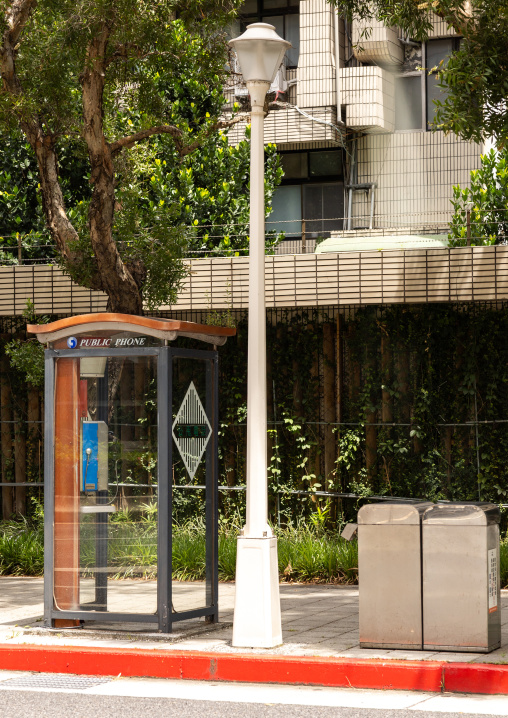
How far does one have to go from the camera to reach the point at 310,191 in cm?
1998

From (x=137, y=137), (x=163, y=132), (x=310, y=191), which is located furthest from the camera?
(x=310, y=191)

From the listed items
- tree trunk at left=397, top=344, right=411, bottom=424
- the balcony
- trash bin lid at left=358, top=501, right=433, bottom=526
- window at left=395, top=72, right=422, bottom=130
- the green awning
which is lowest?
trash bin lid at left=358, top=501, right=433, bottom=526

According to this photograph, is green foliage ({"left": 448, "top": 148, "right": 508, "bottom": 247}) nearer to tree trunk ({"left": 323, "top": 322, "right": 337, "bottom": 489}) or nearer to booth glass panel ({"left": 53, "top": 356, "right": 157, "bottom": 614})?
tree trunk ({"left": 323, "top": 322, "right": 337, "bottom": 489})

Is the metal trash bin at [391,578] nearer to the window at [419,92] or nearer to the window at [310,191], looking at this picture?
the window at [310,191]

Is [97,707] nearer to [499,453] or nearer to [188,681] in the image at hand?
[188,681]

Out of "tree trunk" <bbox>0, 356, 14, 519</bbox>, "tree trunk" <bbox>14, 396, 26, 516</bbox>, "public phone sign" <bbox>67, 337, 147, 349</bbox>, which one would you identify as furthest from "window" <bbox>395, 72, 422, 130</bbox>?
"public phone sign" <bbox>67, 337, 147, 349</bbox>

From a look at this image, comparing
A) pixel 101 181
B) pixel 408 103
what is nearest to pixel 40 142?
pixel 101 181

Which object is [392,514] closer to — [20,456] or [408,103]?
[20,456]

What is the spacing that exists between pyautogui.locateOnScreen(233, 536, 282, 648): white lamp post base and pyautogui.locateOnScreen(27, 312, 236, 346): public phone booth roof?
5.80ft

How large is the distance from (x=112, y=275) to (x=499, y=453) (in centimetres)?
484

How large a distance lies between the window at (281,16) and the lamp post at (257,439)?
1203 centimetres

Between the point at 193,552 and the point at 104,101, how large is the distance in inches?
206

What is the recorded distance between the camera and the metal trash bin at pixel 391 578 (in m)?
7.71

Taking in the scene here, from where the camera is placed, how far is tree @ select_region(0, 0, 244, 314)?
10.2 m
